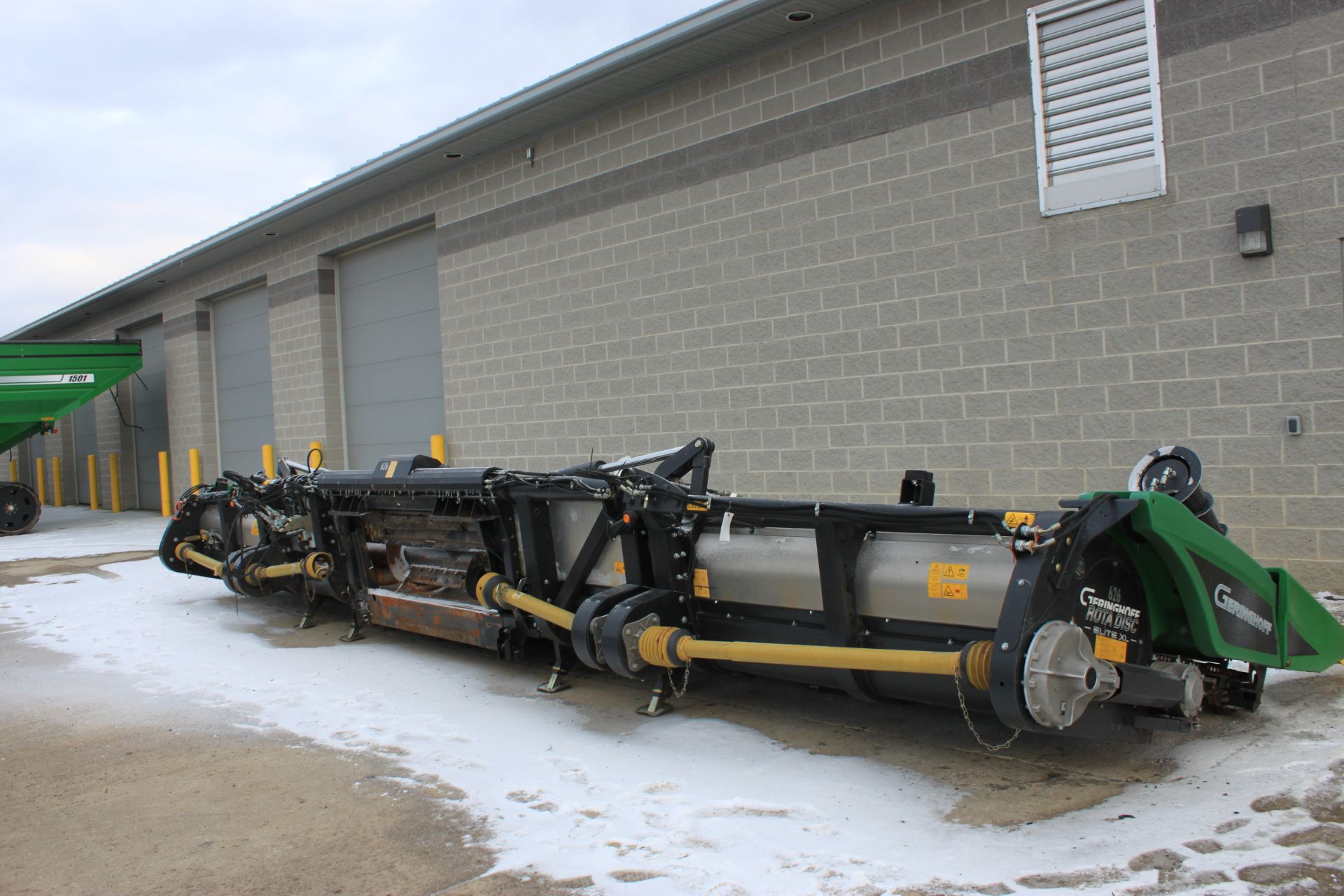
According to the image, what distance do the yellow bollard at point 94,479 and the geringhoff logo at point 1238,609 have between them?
24.8 metres

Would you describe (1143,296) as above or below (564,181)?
below

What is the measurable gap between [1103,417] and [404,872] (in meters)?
5.45

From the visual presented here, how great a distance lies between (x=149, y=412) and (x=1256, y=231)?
68.0ft

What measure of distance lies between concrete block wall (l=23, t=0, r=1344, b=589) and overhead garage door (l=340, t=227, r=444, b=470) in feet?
3.47

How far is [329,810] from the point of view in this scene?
3641 millimetres

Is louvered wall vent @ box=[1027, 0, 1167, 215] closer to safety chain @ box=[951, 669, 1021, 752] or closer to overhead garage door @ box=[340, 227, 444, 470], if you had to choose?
safety chain @ box=[951, 669, 1021, 752]

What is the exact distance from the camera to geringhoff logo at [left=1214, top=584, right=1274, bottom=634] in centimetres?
365

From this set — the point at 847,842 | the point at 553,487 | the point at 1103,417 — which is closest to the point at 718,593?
the point at 553,487

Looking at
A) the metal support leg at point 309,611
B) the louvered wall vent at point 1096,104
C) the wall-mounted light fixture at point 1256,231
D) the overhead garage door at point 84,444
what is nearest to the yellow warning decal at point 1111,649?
the wall-mounted light fixture at point 1256,231

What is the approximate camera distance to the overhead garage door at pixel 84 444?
2395cm

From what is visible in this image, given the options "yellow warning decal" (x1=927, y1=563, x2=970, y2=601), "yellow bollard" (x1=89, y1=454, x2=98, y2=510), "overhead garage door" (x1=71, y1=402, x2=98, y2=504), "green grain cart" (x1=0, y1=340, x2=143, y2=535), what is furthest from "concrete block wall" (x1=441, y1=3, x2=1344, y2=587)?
"overhead garage door" (x1=71, y1=402, x2=98, y2=504)

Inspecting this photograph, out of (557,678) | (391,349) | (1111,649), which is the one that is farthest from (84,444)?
(1111,649)

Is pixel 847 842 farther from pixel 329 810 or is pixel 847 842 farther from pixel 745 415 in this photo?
pixel 745 415

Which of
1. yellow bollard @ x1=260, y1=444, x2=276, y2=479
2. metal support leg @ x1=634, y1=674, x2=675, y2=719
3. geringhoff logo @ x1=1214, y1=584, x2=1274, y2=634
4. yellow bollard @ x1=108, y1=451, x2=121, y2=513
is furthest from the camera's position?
yellow bollard @ x1=108, y1=451, x2=121, y2=513
